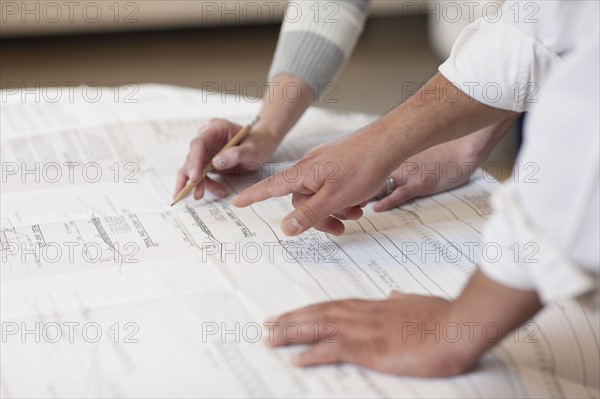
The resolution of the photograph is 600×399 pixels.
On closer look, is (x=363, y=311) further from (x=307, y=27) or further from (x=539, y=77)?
(x=307, y=27)

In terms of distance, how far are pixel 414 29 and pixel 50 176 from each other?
7.95 ft

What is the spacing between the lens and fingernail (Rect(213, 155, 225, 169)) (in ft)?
3.06

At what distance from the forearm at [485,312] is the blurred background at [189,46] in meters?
1.87

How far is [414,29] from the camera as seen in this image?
319 centimetres

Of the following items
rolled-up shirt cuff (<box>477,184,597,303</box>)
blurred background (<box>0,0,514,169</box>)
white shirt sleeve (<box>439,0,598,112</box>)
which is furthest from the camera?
blurred background (<box>0,0,514,169</box>)

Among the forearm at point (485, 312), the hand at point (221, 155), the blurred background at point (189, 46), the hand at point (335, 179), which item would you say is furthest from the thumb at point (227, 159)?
the blurred background at point (189, 46)

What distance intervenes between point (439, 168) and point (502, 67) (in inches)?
7.6

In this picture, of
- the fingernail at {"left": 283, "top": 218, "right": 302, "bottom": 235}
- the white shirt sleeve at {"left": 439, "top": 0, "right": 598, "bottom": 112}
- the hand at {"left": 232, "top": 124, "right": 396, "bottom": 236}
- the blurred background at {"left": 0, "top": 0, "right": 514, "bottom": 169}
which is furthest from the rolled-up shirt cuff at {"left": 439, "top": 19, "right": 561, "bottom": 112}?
the blurred background at {"left": 0, "top": 0, "right": 514, "bottom": 169}

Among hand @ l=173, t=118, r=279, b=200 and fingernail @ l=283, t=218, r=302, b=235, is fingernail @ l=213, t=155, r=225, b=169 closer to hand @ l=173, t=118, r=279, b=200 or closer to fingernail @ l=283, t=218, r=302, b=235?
hand @ l=173, t=118, r=279, b=200

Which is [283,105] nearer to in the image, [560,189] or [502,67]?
[502,67]

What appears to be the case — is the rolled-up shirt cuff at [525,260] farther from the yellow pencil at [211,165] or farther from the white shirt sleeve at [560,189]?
the yellow pencil at [211,165]

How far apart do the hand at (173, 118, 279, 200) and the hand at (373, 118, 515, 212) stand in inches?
6.5

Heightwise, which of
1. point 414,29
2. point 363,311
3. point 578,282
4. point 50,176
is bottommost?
point 414,29

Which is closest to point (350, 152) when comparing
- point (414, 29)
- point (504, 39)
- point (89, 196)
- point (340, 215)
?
point (340, 215)
